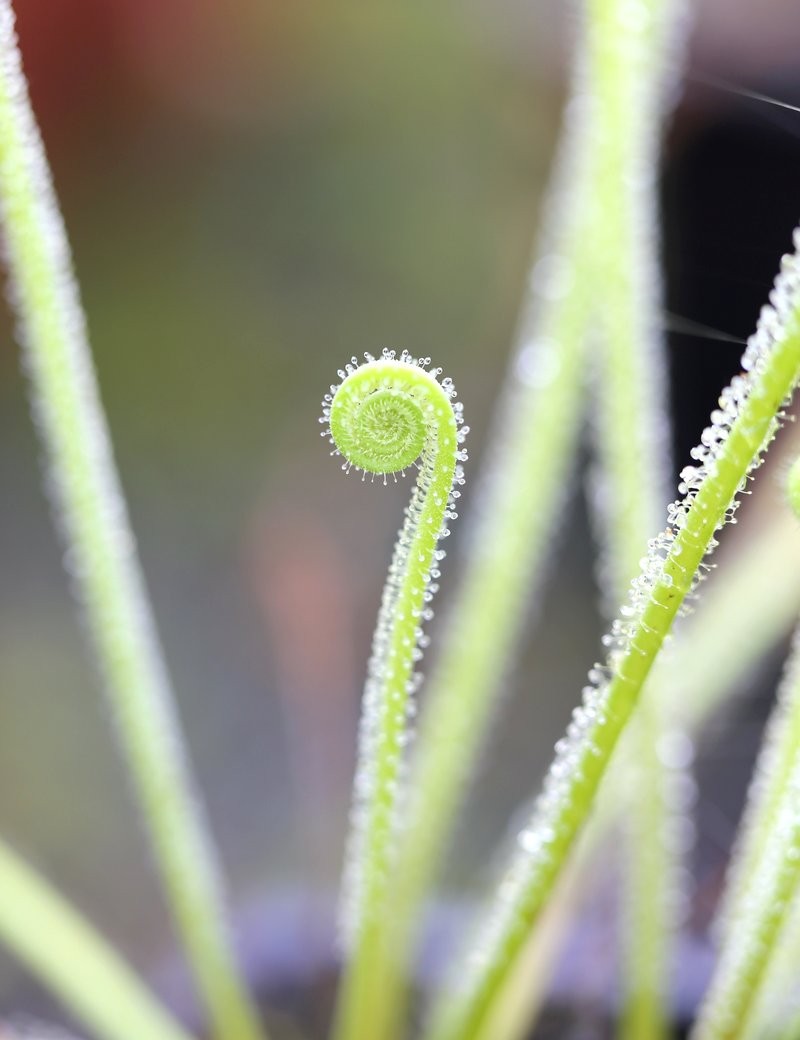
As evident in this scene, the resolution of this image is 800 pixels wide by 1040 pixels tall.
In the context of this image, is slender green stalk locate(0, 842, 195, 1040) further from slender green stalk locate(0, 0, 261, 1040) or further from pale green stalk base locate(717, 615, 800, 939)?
pale green stalk base locate(717, 615, 800, 939)

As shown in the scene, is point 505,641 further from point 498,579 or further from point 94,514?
point 94,514

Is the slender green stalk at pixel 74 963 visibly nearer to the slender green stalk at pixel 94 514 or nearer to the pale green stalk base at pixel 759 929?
the slender green stalk at pixel 94 514

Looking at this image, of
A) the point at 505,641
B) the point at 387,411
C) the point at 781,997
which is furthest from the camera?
the point at 505,641

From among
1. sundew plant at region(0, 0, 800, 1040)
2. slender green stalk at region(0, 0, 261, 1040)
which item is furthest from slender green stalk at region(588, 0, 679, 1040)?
slender green stalk at region(0, 0, 261, 1040)

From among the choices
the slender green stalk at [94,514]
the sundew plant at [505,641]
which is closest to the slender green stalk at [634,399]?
A: the sundew plant at [505,641]

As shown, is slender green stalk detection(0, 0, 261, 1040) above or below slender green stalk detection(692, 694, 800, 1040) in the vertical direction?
above

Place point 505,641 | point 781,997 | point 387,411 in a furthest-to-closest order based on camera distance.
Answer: point 505,641, point 781,997, point 387,411

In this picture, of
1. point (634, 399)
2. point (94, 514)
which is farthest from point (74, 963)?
point (634, 399)

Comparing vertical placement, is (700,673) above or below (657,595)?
above
